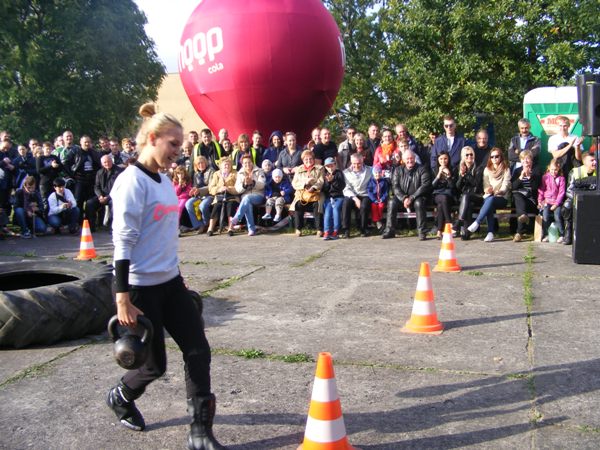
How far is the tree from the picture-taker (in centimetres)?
2819

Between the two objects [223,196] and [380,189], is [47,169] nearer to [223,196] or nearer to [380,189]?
[223,196]

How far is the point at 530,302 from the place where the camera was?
21.4 feet

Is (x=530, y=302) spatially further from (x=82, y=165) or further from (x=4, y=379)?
(x=82, y=165)

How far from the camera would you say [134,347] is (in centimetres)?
332

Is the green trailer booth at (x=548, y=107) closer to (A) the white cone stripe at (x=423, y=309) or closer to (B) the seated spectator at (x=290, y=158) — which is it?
(B) the seated spectator at (x=290, y=158)

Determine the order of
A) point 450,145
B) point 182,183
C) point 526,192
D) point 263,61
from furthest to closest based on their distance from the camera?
point 263,61
point 182,183
point 450,145
point 526,192

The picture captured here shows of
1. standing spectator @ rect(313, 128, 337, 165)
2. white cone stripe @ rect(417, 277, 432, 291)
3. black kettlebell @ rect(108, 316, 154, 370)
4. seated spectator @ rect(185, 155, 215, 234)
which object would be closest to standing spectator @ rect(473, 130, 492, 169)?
standing spectator @ rect(313, 128, 337, 165)

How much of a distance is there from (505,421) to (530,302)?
3010 millimetres

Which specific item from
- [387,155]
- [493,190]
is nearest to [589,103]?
[493,190]

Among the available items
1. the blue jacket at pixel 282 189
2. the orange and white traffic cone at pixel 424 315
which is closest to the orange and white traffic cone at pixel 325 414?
the orange and white traffic cone at pixel 424 315

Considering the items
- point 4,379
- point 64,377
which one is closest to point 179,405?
point 64,377

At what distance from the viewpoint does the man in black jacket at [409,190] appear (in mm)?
11367

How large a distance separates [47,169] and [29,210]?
1.14 m

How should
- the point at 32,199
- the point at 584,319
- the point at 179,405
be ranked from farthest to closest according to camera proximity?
A: the point at 32,199 → the point at 584,319 → the point at 179,405
